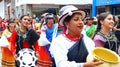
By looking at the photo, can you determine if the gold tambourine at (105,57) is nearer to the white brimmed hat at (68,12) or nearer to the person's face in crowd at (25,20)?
the white brimmed hat at (68,12)

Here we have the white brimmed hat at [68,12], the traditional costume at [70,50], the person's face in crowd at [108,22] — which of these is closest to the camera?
the traditional costume at [70,50]

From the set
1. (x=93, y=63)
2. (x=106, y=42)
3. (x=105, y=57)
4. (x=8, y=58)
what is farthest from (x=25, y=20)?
(x=93, y=63)

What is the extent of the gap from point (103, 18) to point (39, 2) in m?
26.0

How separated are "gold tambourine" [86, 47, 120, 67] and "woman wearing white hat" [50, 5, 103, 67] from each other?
0.48 ft

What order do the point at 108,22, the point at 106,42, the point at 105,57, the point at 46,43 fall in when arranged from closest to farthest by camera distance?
the point at 105,57 → the point at 106,42 → the point at 108,22 → the point at 46,43

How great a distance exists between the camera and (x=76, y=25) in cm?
311

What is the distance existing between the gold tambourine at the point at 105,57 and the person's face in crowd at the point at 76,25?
265mm

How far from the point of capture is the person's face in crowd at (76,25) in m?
3.10

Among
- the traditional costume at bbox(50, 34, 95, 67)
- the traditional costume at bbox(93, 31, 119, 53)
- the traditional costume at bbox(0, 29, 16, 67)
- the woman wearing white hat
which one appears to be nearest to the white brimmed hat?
the woman wearing white hat

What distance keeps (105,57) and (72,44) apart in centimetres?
35

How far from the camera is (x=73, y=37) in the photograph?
3.18 m

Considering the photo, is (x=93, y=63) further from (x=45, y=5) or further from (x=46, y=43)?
(x=45, y=5)

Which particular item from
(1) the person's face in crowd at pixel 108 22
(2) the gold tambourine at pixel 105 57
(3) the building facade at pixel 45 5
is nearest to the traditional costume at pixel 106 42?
(1) the person's face in crowd at pixel 108 22

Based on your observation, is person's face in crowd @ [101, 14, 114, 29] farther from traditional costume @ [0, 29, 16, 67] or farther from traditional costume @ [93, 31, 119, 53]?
traditional costume @ [0, 29, 16, 67]
